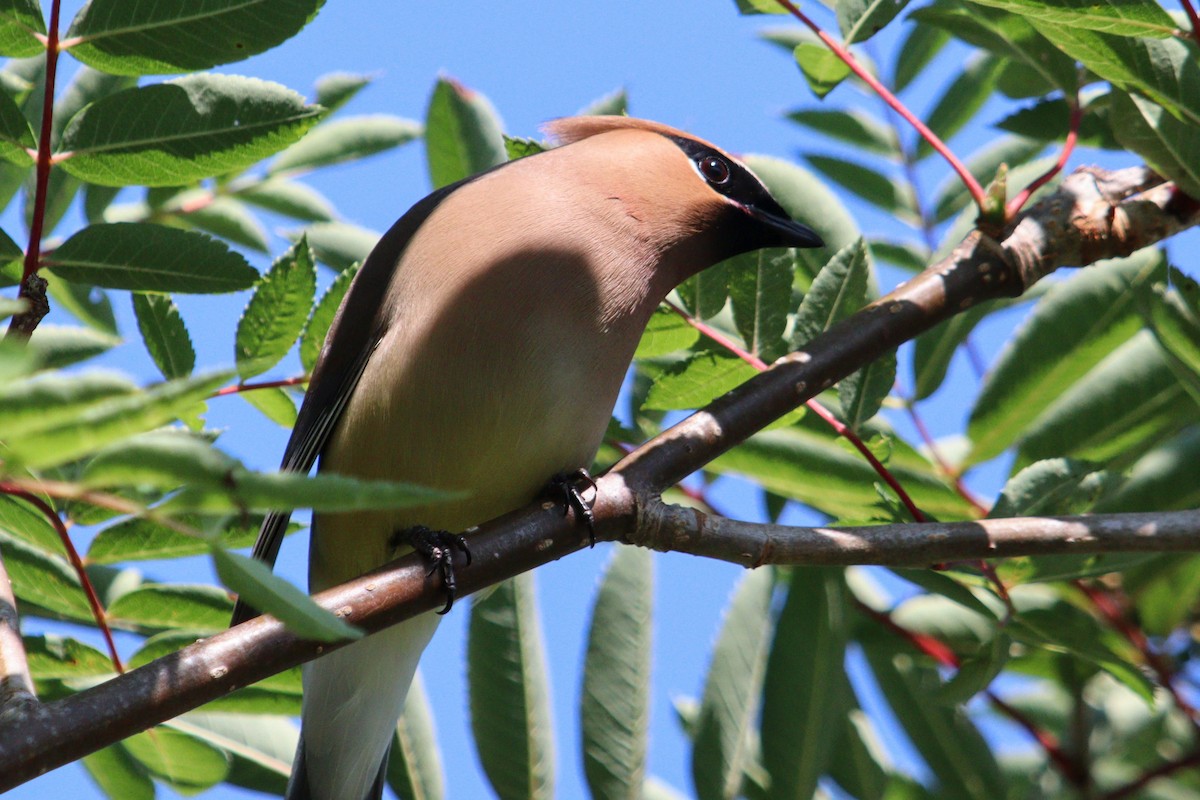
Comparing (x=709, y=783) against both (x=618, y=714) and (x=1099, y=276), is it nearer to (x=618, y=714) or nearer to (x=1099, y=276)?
(x=618, y=714)

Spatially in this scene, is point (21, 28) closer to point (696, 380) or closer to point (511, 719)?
point (696, 380)

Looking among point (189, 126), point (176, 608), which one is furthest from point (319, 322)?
point (176, 608)

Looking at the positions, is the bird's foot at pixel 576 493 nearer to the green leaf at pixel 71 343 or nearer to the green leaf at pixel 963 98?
the green leaf at pixel 71 343

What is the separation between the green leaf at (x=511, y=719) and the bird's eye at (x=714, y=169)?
128 centimetres

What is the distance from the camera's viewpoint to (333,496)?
1248 millimetres

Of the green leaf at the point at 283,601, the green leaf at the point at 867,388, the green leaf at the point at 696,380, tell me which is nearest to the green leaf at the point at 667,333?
the green leaf at the point at 696,380

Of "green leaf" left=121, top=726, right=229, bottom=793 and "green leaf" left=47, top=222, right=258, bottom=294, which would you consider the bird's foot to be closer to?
"green leaf" left=47, top=222, right=258, bottom=294

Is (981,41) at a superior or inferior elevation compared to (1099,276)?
superior

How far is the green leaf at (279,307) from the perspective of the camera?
2998 millimetres

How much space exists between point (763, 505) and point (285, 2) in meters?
1.67

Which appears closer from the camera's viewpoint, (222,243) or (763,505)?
(222,243)

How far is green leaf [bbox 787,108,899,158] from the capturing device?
13.1 feet

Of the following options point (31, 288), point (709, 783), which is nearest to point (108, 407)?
point (31, 288)

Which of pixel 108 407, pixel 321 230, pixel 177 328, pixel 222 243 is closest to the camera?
pixel 108 407
